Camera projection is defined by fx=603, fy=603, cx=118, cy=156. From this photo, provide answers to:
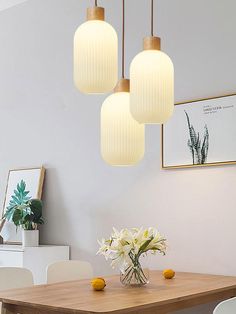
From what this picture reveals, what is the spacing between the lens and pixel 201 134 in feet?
13.0

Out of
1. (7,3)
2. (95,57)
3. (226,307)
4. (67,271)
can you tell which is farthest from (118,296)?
(7,3)

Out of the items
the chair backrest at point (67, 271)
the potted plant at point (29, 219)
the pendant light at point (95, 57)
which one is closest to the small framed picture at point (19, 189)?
the potted plant at point (29, 219)

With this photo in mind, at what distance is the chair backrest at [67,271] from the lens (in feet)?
12.6

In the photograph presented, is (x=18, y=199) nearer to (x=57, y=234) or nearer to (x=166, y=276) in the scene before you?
(x=57, y=234)

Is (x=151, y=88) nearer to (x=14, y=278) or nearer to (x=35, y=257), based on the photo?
(x=14, y=278)

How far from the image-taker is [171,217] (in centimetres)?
410

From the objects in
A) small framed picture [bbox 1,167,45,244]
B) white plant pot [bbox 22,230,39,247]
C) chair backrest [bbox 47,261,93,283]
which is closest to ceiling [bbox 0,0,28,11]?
small framed picture [bbox 1,167,45,244]

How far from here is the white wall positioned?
3.90 meters

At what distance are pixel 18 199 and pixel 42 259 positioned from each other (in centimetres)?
72

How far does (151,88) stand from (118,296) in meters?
1.08

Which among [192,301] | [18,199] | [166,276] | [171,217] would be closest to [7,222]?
[18,199]

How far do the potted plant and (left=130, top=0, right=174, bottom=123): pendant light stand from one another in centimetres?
234

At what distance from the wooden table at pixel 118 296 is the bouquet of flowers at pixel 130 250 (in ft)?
0.24

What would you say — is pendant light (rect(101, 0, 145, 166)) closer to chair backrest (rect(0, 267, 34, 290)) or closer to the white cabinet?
chair backrest (rect(0, 267, 34, 290))
